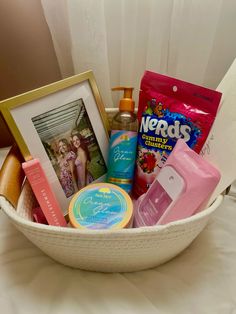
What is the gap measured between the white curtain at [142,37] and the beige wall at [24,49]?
42 millimetres

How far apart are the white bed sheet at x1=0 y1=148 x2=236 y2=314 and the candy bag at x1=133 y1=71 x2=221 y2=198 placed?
174 millimetres

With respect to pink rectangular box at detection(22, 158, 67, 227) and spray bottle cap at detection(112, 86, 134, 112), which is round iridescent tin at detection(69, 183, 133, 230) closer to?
pink rectangular box at detection(22, 158, 67, 227)

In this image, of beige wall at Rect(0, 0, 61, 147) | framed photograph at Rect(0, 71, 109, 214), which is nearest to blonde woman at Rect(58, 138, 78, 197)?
framed photograph at Rect(0, 71, 109, 214)

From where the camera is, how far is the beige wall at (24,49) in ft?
2.01

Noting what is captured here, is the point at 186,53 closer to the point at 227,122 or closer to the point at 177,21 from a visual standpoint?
the point at 177,21

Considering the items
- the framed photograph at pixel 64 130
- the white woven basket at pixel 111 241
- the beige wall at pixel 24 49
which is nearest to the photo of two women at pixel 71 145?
the framed photograph at pixel 64 130

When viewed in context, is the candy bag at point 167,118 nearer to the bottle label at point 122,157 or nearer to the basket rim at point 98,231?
the bottle label at point 122,157

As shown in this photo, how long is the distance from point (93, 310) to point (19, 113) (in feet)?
1.08

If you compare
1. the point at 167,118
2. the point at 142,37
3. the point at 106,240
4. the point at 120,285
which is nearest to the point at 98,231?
the point at 106,240

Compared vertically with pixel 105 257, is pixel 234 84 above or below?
above

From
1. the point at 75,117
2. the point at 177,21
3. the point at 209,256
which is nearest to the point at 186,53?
the point at 177,21

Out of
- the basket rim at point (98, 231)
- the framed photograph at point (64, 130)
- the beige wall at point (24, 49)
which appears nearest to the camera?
the basket rim at point (98, 231)

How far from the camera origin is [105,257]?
41cm

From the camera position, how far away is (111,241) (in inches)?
14.6
